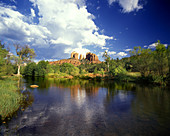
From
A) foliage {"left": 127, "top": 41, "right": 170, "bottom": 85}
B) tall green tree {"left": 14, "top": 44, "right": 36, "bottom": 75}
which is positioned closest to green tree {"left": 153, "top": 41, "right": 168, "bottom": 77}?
foliage {"left": 127, "top": 41, "right": 170, "bottom": 85}

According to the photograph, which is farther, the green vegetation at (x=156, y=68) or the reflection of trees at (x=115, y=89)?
the green vegetation at (x=156, y=68)

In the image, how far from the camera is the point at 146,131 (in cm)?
737

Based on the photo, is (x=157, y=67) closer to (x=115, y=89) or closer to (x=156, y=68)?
(x=156, y=68)

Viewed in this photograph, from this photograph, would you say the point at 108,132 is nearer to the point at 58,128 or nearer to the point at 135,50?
the point at 58,128

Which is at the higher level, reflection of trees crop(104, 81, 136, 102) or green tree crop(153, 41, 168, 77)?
green tree crop(153, 41, 168, 77)

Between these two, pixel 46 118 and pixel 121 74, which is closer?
pixel 46 118

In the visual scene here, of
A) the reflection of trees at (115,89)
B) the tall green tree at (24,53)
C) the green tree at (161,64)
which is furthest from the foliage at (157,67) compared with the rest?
the tall green tree at (24,53)

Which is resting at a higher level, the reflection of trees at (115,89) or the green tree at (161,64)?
the green tree at (161,64)

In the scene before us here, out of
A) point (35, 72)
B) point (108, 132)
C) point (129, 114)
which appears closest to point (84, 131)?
point (108, 132)

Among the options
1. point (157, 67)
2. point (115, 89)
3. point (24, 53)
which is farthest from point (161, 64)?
point (24, 53)

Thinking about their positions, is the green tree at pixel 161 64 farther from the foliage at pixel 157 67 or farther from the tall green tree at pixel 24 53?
the tall green tree at pixel 24 53

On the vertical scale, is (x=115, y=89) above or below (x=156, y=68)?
below

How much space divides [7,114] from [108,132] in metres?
8.66

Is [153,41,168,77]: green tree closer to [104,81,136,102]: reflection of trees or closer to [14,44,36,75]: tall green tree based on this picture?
[104,81,136,102]: reflection of trees
